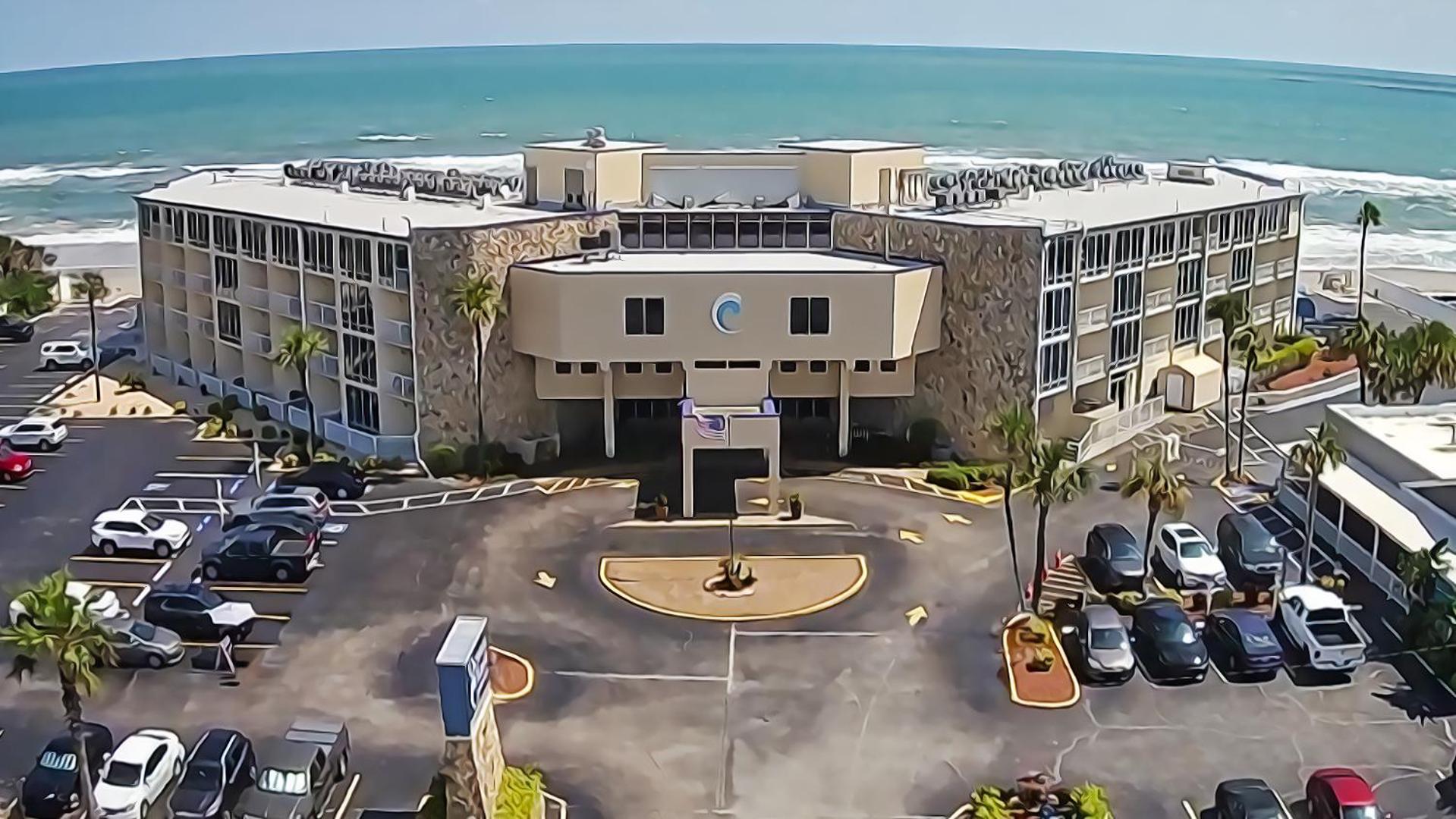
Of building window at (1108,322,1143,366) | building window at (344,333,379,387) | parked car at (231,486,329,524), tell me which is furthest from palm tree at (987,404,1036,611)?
building window at (344,333,379,387)

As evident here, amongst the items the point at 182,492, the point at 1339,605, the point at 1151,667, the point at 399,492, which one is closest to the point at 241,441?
the point at 182,492

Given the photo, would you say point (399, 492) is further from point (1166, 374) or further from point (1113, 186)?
point (1113, 186)

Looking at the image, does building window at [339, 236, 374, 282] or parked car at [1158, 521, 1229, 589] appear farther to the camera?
building window at [339, 236, 374, 282]

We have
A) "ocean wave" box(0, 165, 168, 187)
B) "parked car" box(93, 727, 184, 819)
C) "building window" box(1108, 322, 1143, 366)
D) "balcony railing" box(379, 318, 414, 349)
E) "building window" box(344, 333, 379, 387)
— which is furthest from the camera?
"ocean wave" box(0, 165, 168, 187)

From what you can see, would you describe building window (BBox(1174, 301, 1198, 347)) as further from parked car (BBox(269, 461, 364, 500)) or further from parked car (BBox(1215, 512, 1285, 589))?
parked car (BBox(269, 461, 364, 500))

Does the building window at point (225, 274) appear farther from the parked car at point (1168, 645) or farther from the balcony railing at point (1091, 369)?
the parked car at point (1168, 645)

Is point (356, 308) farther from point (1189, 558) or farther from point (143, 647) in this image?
point (1189, 558)

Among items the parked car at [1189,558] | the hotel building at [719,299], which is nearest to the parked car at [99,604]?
the hotel building at [719,299]

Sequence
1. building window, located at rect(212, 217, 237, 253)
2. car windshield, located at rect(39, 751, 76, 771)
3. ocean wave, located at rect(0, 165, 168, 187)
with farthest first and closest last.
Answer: ocean wave, located at rect(0, 165, 168, 187)
building window, located at rect(212, 217, 237, 253)
car windshield, located at rect(39, 751, 76, 771)
